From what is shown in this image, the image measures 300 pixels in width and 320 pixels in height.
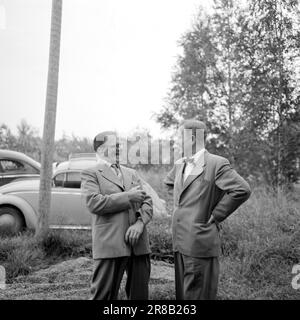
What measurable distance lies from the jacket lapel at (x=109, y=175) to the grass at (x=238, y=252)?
1.63m

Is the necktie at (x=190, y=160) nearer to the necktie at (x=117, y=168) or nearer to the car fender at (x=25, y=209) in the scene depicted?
the necktie at (x=117, y=168)

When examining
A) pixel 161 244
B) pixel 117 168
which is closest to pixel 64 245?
pixel 161 244

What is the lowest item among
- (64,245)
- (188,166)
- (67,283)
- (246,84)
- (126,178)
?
(67,283)

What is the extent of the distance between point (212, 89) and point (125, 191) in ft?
40.0

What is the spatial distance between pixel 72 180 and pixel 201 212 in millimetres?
5030

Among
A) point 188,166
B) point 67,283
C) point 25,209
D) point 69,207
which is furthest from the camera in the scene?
point 69,207

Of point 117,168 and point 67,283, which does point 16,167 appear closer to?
point 67,283

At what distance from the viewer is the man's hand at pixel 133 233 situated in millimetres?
3105

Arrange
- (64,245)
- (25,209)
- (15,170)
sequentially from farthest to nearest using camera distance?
(15,170)
(25,209)
(64,245)

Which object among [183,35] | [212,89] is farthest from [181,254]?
[183,35]

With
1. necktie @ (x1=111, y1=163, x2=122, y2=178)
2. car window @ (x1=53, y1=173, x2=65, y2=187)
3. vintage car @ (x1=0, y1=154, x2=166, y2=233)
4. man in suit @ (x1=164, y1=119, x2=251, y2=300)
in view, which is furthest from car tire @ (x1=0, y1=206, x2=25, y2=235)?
man in suit @ (x1=164, y1=119, x2=251, y2=300)

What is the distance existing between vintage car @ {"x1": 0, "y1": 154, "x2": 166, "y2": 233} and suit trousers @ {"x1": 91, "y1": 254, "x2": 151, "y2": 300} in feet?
11.6

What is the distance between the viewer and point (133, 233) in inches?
123

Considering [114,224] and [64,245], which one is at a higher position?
[114,224]
